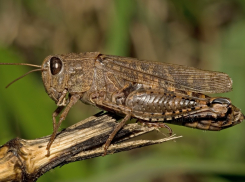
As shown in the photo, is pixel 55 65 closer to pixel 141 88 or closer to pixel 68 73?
pixel 68 73

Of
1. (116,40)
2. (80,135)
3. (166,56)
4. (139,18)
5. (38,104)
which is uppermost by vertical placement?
(139,18)

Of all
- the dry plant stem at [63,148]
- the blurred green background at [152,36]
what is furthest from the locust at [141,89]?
the blurred green background at [152,36]

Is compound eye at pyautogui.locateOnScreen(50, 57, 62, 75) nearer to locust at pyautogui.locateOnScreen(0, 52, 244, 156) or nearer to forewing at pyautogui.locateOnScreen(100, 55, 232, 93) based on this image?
locust at pyautogui.locateOnScreen(0, 52, 244, 156)

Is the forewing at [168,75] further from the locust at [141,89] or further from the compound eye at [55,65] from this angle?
the compound eye at [55,65]

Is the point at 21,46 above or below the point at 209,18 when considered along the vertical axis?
below

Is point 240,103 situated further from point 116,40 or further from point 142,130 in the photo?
point 142,130

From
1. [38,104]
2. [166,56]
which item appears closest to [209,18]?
[166,56]

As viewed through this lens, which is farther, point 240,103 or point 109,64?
point 240,103

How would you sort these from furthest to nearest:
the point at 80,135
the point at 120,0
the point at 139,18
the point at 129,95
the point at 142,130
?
the point at 139,18, the point at 120,0, the point at 129,95, the point at 142,130, the point at 80,135

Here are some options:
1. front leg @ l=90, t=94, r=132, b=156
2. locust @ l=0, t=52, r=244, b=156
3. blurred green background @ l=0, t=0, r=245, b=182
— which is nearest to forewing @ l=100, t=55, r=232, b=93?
locust @ l=0, t=52, r=244, b=156
